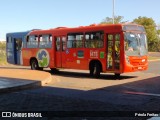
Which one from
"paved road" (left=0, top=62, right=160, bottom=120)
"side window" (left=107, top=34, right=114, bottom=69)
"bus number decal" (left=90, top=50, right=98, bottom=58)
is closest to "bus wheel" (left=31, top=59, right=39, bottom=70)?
"bus number decal" (left=90, top=50, right=98, bottom=58)

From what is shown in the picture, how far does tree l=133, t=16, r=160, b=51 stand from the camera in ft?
251

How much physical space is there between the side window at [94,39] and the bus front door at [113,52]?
1.58 ft

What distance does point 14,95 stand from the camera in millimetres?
12391

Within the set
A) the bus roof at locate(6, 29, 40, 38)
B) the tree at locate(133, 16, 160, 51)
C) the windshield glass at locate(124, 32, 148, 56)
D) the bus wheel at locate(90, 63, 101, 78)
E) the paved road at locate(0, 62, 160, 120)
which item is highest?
the tree at locate(133, 16, 160, 51)

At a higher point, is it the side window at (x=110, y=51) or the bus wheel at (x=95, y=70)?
the side window at (x=110, y=51)

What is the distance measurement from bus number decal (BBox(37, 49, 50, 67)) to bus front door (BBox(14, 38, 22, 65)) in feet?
7.77

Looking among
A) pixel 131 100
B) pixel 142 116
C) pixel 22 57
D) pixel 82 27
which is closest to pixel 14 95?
pixel 131 100

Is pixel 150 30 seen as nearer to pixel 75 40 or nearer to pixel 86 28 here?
pixel 75 40

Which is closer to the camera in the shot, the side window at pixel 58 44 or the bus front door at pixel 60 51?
the bus front door at pixel 60 51

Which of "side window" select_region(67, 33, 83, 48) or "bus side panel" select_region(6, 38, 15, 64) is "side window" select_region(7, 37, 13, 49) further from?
"side window" select_region(67, 33, 83, 48)

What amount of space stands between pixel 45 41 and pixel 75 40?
305 centimetres

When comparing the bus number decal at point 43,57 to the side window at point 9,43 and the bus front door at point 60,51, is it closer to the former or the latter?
the bus front door at point 60,51

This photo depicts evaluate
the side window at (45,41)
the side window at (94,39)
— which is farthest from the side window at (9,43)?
the side window at (94,39)

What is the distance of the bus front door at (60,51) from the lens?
2161 centimetres
